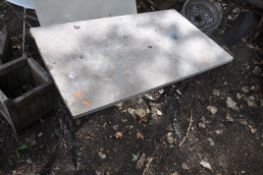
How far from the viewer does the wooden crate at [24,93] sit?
243 centimetres

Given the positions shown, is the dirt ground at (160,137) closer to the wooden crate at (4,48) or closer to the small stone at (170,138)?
the small stone at (170,138)

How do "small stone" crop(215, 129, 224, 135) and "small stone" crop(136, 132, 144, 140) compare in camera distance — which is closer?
"small stone" crop(136, 132, 144, 140)

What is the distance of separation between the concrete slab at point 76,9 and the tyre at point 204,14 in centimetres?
143

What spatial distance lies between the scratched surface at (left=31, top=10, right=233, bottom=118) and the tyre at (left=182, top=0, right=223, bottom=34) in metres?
1.50

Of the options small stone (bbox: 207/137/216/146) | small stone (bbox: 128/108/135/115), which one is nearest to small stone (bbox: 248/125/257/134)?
small stone (bbox: 207/137/216/146)

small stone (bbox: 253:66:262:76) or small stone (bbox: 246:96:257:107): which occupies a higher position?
small stone (bbox: 253:66:262:76)

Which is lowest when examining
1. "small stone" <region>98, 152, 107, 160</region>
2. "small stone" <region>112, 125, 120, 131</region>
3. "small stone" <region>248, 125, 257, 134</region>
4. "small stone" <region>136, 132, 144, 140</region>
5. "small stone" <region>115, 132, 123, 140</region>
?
"small stone" <region>248, 125, 257, 134</region>

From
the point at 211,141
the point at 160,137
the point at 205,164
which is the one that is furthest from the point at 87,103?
the point at 211,141

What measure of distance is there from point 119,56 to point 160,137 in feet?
4.11

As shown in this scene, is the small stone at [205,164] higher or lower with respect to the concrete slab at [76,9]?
lower

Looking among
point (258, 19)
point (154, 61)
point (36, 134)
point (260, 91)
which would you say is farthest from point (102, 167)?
point (258, 19)

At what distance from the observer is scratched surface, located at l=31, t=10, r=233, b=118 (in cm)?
172

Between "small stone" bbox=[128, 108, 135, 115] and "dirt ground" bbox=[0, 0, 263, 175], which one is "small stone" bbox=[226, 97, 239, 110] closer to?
"dirt ground" bbox=[0, 0, 263, 175]

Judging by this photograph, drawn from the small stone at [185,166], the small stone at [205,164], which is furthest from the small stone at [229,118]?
the small stone at [185,166]
